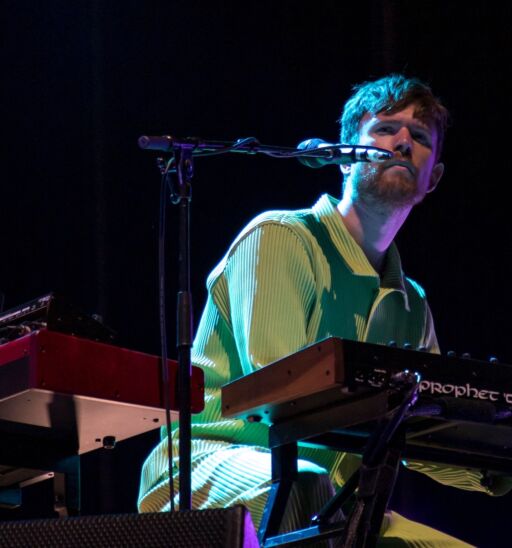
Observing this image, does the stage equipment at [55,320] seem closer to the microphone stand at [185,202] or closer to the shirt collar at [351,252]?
the microphone stand at [185,202]

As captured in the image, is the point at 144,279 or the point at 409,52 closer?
the point at 144,279

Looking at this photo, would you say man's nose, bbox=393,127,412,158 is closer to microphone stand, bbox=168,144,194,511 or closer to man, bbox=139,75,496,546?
man, bbox=139,75,496,546

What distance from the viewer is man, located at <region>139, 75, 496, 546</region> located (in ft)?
8.33

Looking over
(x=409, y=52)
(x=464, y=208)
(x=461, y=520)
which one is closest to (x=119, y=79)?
(x=409, y=52)

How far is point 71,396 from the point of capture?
224 centimetres

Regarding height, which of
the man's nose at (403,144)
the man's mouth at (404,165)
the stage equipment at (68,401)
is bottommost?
the stage equipment at (68,401)

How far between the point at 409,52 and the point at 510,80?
17.7 inches

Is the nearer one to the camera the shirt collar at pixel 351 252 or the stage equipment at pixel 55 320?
the stage equipment at pixel 55 320

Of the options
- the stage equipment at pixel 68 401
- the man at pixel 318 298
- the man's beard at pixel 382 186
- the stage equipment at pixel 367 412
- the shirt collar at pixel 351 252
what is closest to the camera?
the stage equipment at pixel 367 412

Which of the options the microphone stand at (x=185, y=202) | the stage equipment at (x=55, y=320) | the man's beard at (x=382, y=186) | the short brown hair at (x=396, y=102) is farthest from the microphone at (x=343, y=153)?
the short brown hair at (x=396, y=102)

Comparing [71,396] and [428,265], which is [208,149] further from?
[428,265]

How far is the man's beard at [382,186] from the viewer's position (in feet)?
10.6

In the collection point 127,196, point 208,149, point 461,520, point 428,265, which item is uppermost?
point 208,149

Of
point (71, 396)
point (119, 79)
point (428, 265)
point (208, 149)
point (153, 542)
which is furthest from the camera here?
point (428, 265)
